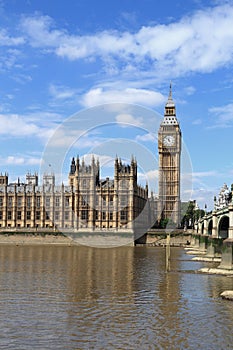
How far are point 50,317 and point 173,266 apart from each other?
1309 inches

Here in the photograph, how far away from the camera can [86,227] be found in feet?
417

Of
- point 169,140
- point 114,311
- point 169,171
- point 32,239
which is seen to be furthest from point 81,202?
point 114,311

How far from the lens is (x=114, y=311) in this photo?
97.8 ft

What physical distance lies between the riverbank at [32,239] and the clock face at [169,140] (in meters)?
53.8

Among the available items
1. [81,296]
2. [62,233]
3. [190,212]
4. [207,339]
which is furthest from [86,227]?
[207,339]

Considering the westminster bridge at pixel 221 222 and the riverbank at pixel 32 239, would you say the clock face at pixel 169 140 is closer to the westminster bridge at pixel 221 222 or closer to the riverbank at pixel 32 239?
the riverbank at pixel 32 239

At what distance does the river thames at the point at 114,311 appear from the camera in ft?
76.6

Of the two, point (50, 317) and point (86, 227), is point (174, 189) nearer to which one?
point (86, 227)

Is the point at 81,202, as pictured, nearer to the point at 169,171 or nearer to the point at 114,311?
the point at 169,171

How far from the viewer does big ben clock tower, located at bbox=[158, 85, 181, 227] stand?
151m

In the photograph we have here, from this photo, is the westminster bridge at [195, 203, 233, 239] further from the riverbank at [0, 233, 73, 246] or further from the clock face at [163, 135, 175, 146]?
the clock face at [163, 135, 175, 146]

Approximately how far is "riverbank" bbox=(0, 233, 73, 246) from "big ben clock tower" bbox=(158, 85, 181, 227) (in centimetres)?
4046

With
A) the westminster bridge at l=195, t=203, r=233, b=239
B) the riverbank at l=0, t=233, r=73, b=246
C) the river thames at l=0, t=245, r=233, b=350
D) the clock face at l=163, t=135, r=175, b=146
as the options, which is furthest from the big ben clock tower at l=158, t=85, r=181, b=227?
the river thames at l=0, t=245, r=233, b=350

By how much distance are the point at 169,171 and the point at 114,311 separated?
125691 mm
